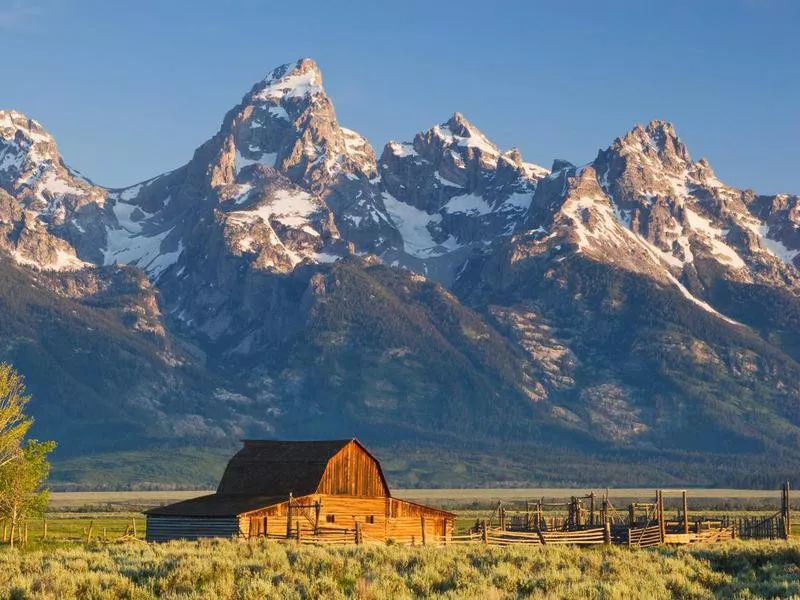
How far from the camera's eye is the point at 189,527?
7694 cm

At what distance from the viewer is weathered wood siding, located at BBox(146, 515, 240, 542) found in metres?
Result: 74.8

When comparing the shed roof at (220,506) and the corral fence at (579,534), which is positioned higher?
the shed roof at (220,506)

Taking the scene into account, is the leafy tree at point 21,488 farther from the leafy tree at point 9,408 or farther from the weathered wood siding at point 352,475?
the weathered wood siding at point 352,475

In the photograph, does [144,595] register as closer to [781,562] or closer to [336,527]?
[781,562]

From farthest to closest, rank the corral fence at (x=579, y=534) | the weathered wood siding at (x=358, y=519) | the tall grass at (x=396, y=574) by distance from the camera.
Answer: the weathered wood siding at (x=358, y=519) → the corral fence at (x=579, y=534) → the tall grass at (x=396, y=574)

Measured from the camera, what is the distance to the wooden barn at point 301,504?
75.5 meters

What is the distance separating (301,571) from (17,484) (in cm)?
4318

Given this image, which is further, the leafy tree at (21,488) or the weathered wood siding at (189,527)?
the leafy tree at (21,488)

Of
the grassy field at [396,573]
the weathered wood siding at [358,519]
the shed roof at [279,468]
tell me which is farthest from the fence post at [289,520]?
the grassy field at [396,573]

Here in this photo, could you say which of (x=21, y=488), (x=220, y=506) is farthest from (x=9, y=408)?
(x=21, y=488)

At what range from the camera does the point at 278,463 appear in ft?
272

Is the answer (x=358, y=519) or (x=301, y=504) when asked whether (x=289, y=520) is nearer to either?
(x=301, y=504)

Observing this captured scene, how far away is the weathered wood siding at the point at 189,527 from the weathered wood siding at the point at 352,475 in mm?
7089

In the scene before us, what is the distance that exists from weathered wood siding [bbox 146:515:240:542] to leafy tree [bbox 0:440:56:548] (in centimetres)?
902
